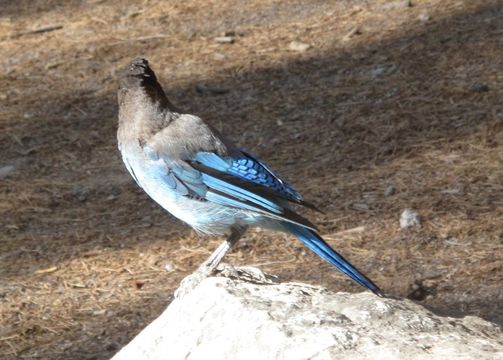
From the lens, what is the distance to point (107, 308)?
5820mm

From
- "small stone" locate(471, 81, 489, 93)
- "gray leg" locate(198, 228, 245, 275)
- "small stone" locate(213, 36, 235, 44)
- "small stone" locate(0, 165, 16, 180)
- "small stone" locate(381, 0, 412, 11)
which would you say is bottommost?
"small stone" locate(0, 165, 16, 180)

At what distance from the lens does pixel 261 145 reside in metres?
7.45

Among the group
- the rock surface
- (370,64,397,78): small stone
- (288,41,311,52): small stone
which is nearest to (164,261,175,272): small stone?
the rock surface

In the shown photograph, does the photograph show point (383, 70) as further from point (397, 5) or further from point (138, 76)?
point (138, 76)

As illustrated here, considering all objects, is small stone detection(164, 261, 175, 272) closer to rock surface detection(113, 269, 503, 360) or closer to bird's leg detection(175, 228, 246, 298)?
bird's leg detection(175, 228, 246, 298)

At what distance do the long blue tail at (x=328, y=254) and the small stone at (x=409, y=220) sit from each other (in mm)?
1711

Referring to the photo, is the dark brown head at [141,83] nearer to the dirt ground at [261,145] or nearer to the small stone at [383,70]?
the dirt ground at [261,145]

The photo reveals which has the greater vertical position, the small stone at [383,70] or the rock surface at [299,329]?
the rock surface at [299,329]

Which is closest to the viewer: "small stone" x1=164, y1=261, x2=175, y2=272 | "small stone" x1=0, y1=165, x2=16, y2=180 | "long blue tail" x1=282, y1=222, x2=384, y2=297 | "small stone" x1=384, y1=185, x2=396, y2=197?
"long blue tail" x1=282, y1=222, x2=384, y2=297

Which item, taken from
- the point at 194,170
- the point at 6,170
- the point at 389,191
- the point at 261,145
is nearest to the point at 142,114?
the point at 194,170

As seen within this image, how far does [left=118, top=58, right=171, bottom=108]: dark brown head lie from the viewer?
15.9 ft

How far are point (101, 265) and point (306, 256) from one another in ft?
3.69

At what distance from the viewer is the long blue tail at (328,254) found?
4297 mm

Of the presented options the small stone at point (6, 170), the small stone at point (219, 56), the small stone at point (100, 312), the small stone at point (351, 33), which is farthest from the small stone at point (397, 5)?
the small stone at point (100, 312)
